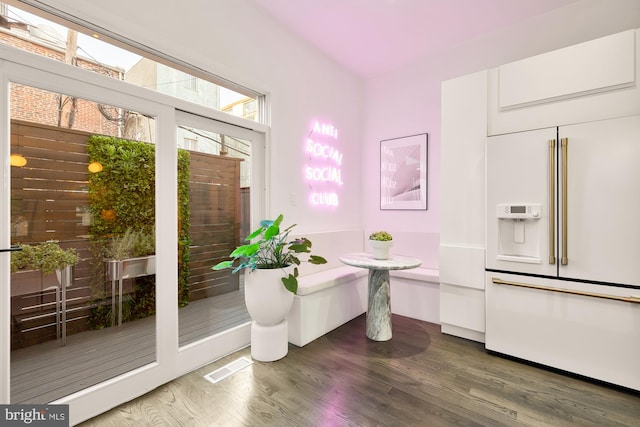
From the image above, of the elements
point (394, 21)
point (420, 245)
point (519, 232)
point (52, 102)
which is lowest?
point (420, 245)

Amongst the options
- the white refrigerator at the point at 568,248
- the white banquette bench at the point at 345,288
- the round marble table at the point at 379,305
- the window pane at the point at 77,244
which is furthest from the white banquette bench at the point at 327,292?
the white refrigerator at the point at 568,248

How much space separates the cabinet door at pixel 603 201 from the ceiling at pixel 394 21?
1.49 meters

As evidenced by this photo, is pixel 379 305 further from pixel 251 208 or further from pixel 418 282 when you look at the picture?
pixel 251 208

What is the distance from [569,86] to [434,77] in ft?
5.24

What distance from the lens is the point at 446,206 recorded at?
291 centimetres

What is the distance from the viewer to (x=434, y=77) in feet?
11.8

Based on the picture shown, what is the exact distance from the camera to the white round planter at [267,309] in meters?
2.42

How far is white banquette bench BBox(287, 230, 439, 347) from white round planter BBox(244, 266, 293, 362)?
0.93 feet

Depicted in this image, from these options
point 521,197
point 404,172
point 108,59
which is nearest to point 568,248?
point 521,197

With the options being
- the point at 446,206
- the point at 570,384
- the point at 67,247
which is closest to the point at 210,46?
the point at 67,247

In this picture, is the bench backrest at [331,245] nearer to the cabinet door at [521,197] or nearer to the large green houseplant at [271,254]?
the large green houseplant at [271,254]

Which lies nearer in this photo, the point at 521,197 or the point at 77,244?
the point at 77,244

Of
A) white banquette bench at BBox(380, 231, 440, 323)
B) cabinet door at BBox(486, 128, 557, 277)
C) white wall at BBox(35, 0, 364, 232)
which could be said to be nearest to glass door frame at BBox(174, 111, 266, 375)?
white wall at BBox(35, 0, 364, 232)

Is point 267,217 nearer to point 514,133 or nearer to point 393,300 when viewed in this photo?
point 393,300
